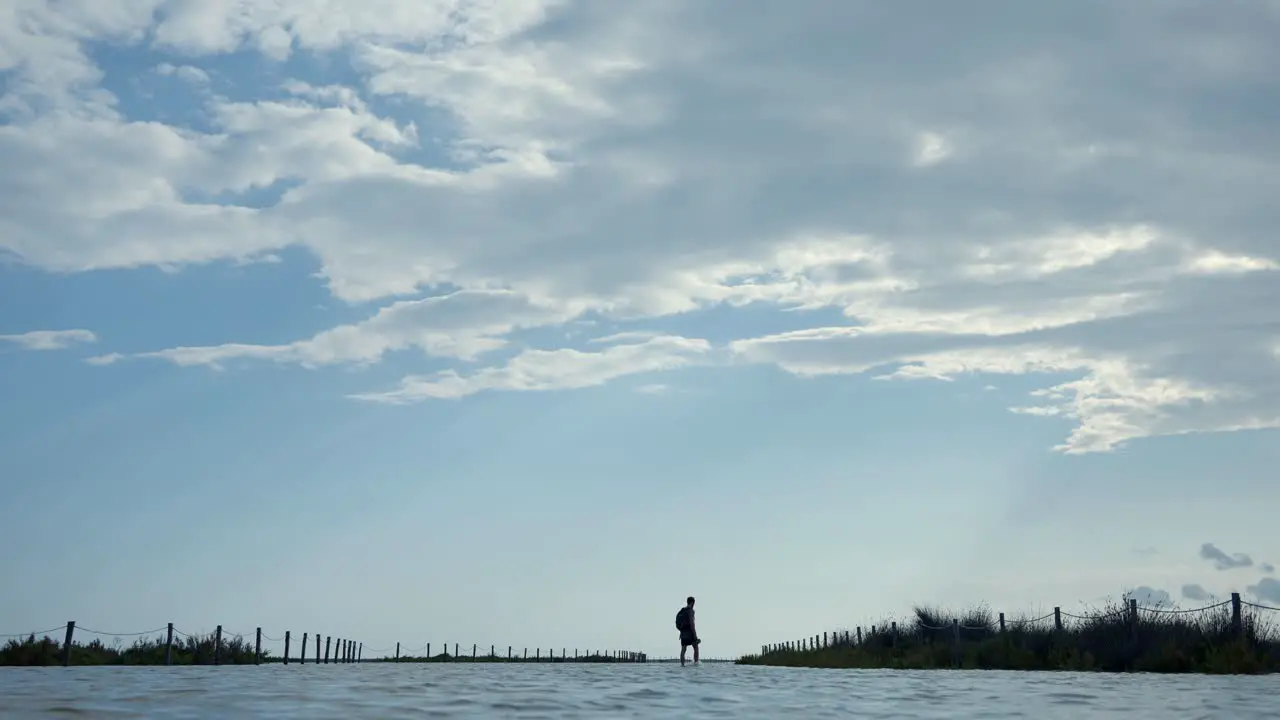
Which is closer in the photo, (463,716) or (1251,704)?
(463,716)

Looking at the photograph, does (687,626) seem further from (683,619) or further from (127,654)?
(127,654)

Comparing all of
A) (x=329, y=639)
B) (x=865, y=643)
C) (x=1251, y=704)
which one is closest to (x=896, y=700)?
(x=1251, y=704)

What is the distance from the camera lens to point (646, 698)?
16641 millimetres

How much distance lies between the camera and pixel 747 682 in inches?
895

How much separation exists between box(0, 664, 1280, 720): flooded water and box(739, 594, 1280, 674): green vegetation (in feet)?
11.6

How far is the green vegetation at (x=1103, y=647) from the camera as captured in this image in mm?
24884

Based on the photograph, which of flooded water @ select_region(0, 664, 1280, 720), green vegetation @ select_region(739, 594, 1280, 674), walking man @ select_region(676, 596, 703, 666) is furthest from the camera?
walking man @ select_region(676, 596, 703, 666)

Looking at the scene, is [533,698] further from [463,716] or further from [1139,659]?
[1139,659]

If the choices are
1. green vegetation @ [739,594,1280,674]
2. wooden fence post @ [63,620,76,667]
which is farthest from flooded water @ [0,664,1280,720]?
wooden fence post @ [63,620,76,667]

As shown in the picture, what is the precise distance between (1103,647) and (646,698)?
15.8 metres

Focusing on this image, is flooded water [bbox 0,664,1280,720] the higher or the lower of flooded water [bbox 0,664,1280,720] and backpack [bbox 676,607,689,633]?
the lower

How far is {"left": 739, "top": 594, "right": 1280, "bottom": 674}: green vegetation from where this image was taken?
2488cm

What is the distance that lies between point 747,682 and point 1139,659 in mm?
9694

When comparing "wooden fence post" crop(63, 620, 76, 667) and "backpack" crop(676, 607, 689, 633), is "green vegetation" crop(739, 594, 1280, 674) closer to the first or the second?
"backpack" crop(676, 607, 689, 633)
